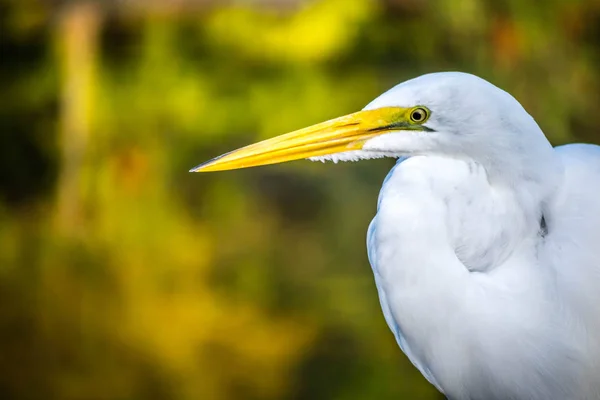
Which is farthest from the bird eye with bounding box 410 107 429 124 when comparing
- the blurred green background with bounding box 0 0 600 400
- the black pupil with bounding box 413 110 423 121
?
the blurred green background with bounding box 0 0 600 400

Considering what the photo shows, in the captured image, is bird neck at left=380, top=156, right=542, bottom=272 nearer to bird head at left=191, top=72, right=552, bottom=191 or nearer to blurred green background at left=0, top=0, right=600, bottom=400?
bird head at left=191, top=72, right=552, bottom=191

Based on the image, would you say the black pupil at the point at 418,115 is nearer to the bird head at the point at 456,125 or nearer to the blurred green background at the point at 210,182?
the bird head at the point at 456,125

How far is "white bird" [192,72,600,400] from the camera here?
1074mm

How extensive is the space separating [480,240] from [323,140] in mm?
252

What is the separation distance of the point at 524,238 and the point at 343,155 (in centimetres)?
27

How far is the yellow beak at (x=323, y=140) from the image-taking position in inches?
43.6

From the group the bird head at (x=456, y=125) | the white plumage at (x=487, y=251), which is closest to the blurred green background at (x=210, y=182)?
the white plumage at (x=487, y=251)

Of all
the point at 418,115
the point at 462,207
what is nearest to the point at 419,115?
the point at 418,115

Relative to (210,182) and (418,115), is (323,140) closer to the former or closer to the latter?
(418,115)

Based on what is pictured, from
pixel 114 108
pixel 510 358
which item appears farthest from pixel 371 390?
pixel 114 108

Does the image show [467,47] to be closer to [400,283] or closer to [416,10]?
[416,10]

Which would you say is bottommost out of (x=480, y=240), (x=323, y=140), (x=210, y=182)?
(x=210, y=182)

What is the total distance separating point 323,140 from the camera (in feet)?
3.84

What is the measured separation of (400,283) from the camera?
3.54 feet
